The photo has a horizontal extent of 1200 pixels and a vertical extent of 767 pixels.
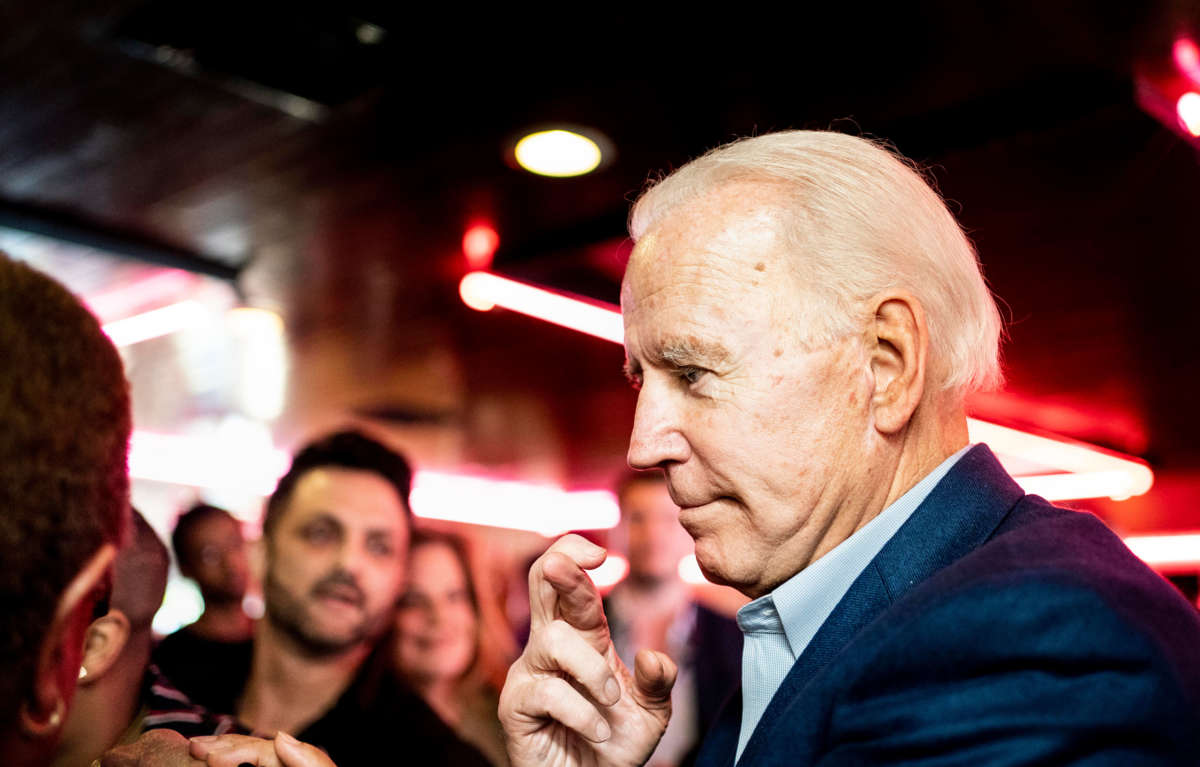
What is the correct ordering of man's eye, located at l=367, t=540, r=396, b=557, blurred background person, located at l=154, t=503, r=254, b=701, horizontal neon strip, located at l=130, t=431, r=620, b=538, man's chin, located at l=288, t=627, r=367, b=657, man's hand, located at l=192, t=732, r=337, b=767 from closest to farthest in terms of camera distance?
1. man's hand, located at l=192, t=732, r=337, b=767
2. blurred background person, located at l=154, t=503, r=254, b=701
3. man's chin, located at l=288, t=627, r=367, b=657
4. man's eye, located at l=367, t=540, r=396, b=557
5. horizontal neon strip, located at l=130, t=431, r=620, b=538

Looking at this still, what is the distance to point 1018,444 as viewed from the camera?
6.88 m

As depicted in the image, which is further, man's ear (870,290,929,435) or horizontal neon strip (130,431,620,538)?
horizontal neon strip (130,431,620,538)

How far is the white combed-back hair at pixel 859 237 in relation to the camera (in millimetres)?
1199

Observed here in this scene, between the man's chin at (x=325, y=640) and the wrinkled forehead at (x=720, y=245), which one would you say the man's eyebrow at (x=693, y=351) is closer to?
the wrinkled forehead at (x=720, y=245)

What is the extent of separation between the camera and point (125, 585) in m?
1.38

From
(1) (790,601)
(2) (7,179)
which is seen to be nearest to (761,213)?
(1) (790,601)

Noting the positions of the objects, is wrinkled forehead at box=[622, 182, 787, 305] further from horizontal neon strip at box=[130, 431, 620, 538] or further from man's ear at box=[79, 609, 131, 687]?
horizontal neon strip at box=[130, 431, 620, 538]

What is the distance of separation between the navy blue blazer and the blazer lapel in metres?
0.11

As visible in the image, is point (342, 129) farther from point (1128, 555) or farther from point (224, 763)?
point (1128, 555)

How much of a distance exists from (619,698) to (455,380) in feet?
19.4

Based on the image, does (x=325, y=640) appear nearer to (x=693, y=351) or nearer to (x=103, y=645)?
(x=103, y=645)

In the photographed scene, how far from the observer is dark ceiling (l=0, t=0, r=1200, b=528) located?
2.86 metres

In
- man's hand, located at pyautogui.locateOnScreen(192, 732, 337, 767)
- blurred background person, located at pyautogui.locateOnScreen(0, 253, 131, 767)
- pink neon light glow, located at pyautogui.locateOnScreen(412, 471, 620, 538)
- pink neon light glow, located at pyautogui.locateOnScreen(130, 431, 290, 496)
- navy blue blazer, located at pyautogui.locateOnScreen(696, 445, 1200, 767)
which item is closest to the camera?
blurred background person, located at pyautogui.locateOnScreen(0, 253, 131, 767)

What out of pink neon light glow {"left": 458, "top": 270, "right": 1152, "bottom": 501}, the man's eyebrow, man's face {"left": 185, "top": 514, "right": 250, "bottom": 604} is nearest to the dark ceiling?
pink neon light glow {"left": 458, "top": 270, "right": 1152, "bottom": 501}
